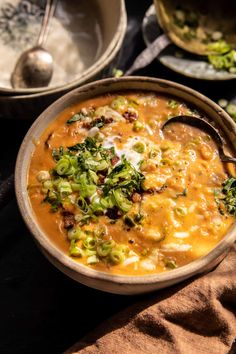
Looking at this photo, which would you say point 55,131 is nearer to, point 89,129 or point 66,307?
point 89,129

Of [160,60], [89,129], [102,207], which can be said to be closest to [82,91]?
[89,129]

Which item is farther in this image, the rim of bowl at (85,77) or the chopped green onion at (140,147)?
the rim of bowl at (85,77)

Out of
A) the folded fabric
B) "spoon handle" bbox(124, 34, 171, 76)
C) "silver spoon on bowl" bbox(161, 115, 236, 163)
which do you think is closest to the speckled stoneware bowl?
"spoon handle" bbox(124, 34, 171, 76)

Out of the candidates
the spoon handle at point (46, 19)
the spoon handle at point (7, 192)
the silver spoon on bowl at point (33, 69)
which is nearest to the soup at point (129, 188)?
the spoon handle at point (7, 192)

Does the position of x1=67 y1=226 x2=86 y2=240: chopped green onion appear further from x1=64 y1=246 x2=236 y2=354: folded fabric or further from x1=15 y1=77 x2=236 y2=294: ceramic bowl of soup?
x1=64 y1=246 x2=236 y2=354: folded fabric

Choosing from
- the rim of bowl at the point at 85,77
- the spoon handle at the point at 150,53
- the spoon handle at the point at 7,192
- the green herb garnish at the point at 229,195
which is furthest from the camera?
the spoon handle at the point at 150,53

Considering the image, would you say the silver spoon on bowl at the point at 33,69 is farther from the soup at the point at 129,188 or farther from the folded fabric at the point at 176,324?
the folded fabric at the point at 176,324

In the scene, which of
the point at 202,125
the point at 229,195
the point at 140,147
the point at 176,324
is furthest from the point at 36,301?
the point at 202,125

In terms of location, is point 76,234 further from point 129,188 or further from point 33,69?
point 33,69
